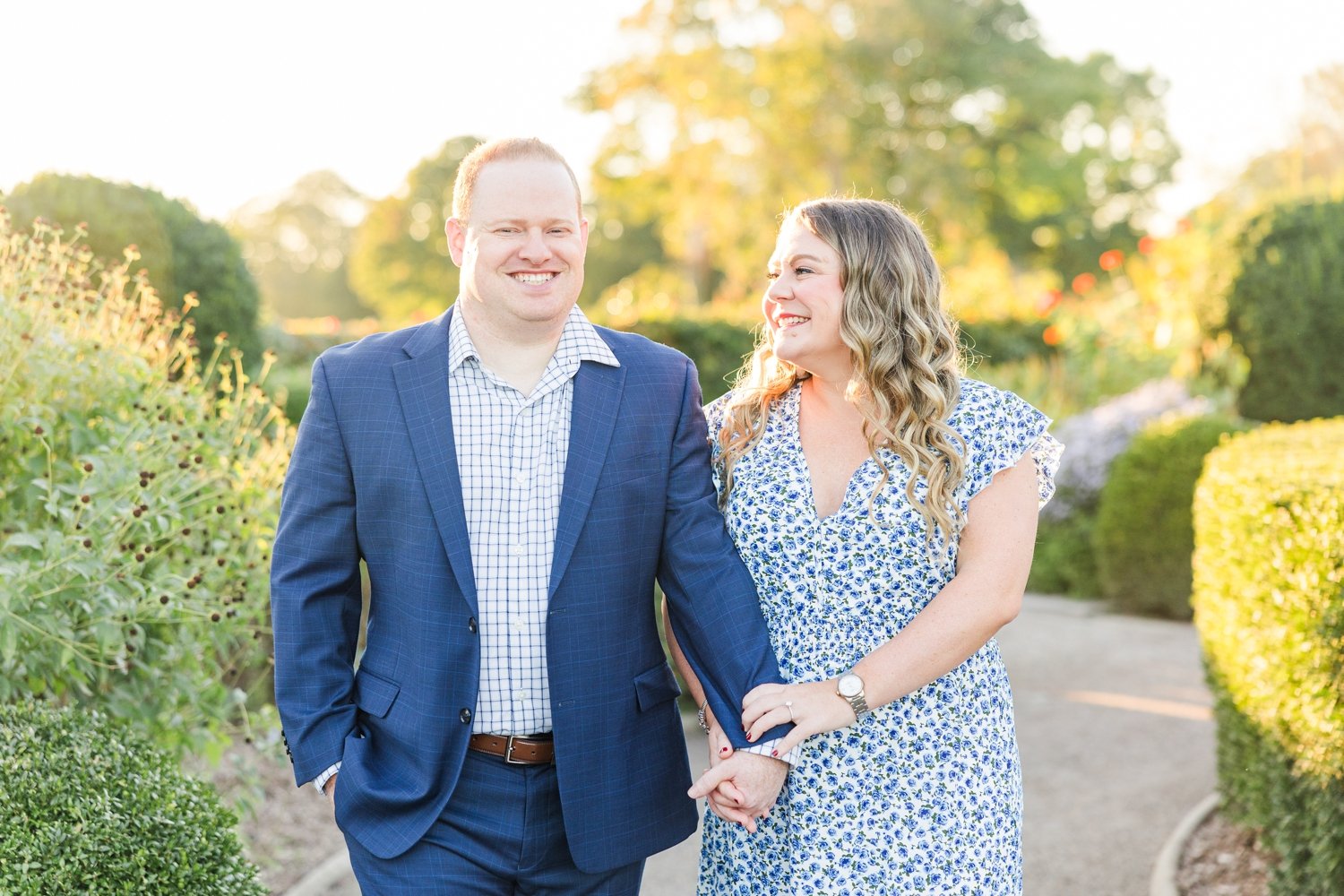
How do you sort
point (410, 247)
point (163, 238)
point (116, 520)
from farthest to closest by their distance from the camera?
point (410, 247)
point (163, 238)
point (116, 520)

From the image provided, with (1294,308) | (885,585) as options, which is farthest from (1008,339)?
(885,585)

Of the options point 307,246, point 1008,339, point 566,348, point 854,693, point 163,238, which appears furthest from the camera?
point 307,246

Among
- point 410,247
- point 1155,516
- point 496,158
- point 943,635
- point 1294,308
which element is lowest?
point 1155,516

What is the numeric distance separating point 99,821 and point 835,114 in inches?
1174

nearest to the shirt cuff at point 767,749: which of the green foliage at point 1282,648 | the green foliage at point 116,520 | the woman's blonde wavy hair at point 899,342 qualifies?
the woman's blonde wavy hair at point 899,342

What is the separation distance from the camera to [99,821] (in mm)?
2465

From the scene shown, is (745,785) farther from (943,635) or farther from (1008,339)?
(1008,339)

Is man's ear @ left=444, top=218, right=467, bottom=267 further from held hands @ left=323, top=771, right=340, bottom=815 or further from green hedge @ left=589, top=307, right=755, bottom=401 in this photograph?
green hedge @ left=589, top=307, right=755, bottom=401

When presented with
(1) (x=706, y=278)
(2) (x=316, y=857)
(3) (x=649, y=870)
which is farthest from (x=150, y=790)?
(1) (x=706, y=278)

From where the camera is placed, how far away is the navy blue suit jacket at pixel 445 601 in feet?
7.77

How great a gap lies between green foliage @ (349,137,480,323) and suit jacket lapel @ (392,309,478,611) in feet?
135

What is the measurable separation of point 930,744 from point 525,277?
1247 mm

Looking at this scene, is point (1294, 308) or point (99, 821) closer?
point (99, 821)

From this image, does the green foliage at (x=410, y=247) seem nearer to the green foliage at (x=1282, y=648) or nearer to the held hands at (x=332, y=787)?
the green foliage at (x=1282, y=648)
